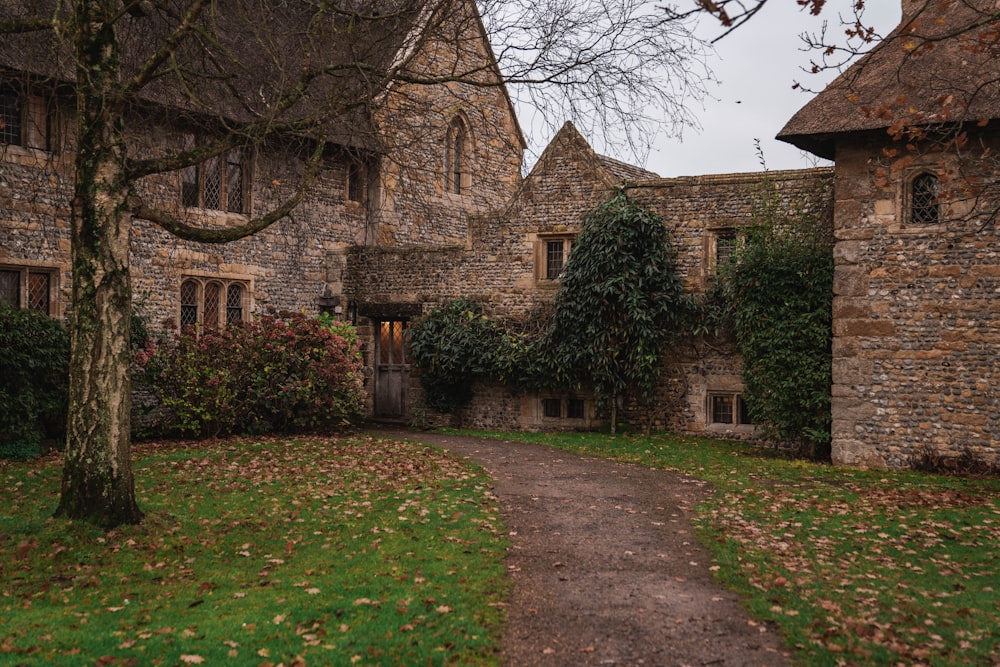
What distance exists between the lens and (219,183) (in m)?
17.5

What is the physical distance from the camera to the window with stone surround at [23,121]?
559 inches

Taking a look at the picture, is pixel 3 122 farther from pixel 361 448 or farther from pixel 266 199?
pixel 361 448

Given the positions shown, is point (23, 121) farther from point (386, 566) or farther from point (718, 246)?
point (718, 246)

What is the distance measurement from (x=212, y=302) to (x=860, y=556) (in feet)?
44.2

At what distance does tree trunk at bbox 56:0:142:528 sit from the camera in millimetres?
7664

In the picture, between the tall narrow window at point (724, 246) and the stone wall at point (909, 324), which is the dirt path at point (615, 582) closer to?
the stone wall at point (909, 324)

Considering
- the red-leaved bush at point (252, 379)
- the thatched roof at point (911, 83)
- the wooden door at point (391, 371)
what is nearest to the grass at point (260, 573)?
the red-leaved bush at point (252, 379)

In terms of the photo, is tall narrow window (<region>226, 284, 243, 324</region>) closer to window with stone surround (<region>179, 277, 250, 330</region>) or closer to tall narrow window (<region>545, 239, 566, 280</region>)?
window with stone surround (<region>179, 277, 250, 330</region>)

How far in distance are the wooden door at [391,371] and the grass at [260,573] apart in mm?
7669

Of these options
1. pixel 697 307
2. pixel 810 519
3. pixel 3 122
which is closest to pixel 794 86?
pixel 810 519

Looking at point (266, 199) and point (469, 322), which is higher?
point (266, 199)

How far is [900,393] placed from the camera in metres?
12.5

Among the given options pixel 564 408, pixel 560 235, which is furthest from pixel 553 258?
pixel 564 408

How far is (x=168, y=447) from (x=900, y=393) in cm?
1141
